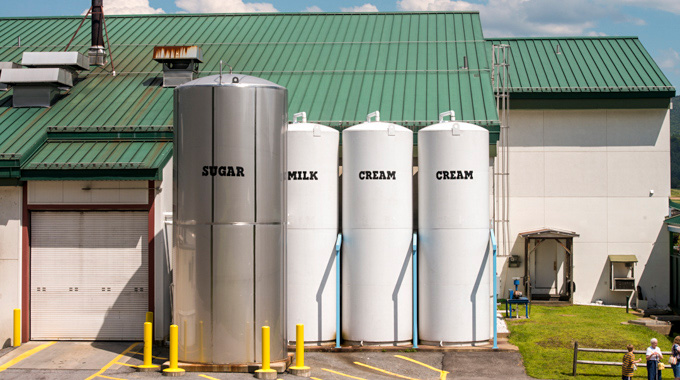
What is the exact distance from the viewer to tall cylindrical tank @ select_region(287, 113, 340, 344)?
2512 centimetres

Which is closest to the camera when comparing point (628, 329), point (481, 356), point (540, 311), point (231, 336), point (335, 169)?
point (231, 336)

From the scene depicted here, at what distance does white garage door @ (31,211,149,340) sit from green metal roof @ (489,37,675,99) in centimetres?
1925

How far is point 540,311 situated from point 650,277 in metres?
6.57

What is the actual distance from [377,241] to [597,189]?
1595cm

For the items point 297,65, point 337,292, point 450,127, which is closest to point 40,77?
point 297,65

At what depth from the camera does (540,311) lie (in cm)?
3356

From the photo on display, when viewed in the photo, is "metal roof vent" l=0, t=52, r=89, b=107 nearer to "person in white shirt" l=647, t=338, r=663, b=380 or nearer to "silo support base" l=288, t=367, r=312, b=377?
"silo support base" l=288, t=367, r=312, b=377

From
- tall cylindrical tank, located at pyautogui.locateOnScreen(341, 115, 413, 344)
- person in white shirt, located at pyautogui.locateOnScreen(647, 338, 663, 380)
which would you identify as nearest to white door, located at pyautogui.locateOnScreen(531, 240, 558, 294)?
tall cylindrical tank, located at pyautogui.locateOnScreen(341, 115, 413, 344)

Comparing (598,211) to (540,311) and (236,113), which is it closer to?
(540,311)

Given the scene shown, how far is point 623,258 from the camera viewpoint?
3653 centimetres

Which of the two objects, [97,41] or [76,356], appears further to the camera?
[97,41]

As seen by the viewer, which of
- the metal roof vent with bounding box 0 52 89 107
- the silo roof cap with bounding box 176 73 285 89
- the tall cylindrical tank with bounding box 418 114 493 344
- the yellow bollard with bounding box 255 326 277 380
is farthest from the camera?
the metal roof vent with bounding box 0 52 89 107

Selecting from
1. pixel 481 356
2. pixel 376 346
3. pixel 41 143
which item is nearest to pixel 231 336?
pixel 376 346

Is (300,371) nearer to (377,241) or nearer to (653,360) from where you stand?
(377,241)
